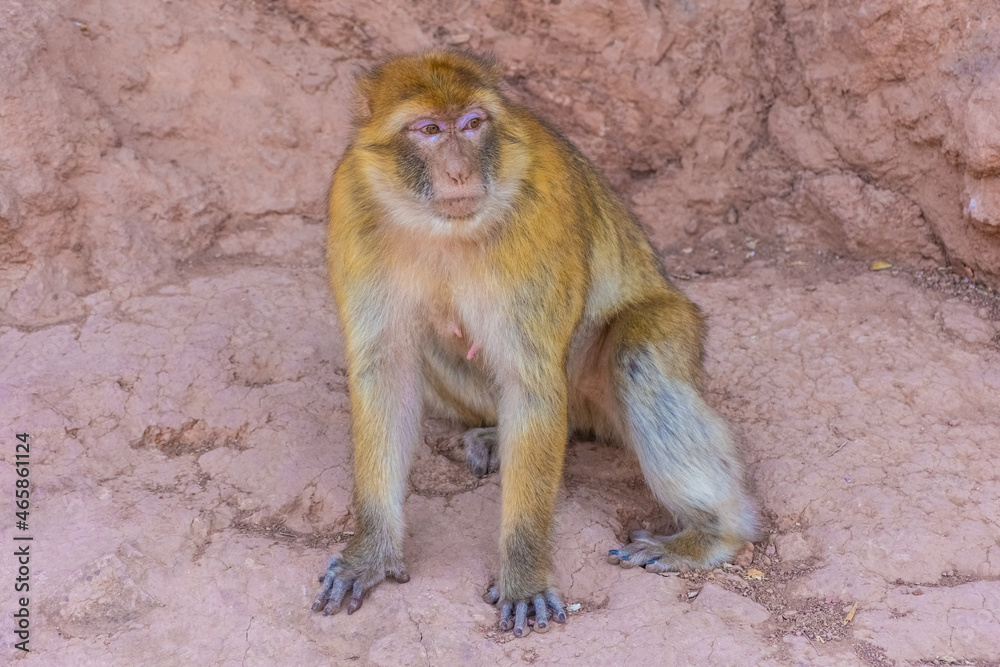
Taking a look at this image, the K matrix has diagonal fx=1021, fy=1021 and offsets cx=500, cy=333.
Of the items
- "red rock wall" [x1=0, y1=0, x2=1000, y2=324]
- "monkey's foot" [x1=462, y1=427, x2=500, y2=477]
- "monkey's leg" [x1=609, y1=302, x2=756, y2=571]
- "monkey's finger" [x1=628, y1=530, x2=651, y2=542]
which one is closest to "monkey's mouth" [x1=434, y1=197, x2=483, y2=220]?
"monkey's leg" [x1=609, y1=302, x2=756, y2=571]

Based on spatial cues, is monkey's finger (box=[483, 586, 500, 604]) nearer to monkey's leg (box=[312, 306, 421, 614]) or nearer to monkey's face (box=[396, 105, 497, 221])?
monkey's leg (box=[312, 306, 421, 614])

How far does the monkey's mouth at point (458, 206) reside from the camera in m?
3.41

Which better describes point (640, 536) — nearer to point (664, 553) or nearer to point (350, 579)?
point (664, 553)

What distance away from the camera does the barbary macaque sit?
355cm

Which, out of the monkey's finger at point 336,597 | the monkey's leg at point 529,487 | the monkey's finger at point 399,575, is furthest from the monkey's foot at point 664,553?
the monkey's finger at point 336,597

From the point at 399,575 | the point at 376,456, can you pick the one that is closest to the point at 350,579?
the point at 399,575

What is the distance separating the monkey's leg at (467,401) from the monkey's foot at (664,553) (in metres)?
0.73

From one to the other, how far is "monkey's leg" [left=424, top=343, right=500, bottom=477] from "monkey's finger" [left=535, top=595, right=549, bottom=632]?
35.0 inches

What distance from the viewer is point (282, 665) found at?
346cm

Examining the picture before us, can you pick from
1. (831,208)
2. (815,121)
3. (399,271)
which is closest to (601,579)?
(399,271)

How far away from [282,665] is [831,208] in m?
4.01

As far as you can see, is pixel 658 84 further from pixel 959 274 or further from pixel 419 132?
pixel 419 132

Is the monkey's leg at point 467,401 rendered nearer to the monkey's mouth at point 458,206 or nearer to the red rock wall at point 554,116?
the monkey's mouth at point 458,206

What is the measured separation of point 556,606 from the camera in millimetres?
3768
